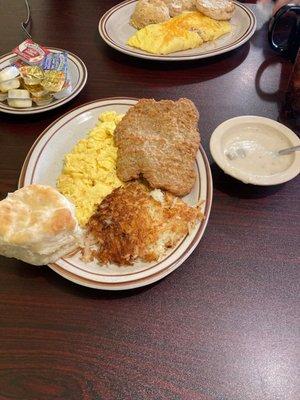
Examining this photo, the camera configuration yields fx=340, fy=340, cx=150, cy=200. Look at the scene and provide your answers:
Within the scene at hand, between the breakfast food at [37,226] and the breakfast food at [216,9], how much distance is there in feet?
5.33

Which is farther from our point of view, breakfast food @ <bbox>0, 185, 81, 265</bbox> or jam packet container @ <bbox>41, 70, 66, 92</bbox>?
jam packet container @ <bbox>41, 70, 66, 92</bbox>

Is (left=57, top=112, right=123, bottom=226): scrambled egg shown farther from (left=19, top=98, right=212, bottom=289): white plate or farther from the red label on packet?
the red label on packet

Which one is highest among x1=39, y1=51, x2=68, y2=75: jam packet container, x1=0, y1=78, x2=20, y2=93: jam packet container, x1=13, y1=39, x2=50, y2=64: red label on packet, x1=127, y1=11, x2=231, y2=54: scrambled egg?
x1=127, y1=11, x2=231, y2=54: scrambled egg

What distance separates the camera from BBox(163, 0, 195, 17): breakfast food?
7.06 feet

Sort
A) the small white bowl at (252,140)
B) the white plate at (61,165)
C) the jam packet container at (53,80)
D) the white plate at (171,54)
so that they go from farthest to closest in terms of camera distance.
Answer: the white plate at (171,54)
the jam packet container at (53,80)
the small white bowl at (252,140)
the white plate at (61,165)

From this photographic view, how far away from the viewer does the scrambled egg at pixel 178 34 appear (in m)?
1.93

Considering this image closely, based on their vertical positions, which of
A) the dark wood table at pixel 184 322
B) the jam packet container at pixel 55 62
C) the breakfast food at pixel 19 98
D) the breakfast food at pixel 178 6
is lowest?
the dark wood table at pixel 184 322

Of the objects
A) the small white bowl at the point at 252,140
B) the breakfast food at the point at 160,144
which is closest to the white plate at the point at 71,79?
the breakfast food at the point at 160,144

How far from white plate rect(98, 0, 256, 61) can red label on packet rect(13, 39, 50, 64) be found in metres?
0.41

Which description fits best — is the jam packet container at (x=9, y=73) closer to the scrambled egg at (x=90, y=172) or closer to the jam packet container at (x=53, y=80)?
the jam packet container at (x=53, y=80)

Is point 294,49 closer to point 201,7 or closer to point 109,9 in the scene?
point 201,7

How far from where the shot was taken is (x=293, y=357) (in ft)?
3.32

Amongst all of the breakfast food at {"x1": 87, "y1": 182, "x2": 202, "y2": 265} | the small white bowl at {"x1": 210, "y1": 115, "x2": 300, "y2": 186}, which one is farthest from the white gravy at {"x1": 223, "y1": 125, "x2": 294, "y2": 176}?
the breakfast food at {"x1": 87, "y1": 182, "x2": 202, "y2": 265}

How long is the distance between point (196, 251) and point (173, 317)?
0.26 m
